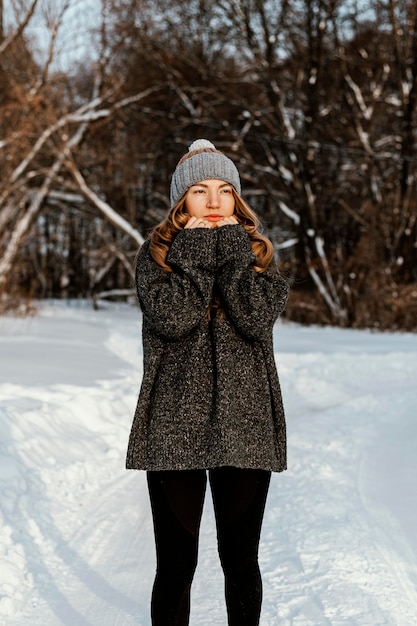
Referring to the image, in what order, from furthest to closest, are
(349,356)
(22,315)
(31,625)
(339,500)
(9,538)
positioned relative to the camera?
(22,315) < (349,356) < (339,500) < (9,538) < (31,625)

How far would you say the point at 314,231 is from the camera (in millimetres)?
18250

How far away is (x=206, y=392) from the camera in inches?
88.2

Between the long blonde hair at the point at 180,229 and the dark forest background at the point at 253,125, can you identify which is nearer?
the long blonde hair at the point at 180,229

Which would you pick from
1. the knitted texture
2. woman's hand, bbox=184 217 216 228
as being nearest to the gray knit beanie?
the knitted texture

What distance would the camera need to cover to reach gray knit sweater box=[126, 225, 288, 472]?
2195 mm

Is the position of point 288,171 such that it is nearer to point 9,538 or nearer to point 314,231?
point 314,231

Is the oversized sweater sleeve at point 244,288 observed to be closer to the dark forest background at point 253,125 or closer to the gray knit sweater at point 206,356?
the gray knit sweater at point 206,356

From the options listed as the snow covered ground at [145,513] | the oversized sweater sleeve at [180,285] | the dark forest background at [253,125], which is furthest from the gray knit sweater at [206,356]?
the dark forest background at [253,125]

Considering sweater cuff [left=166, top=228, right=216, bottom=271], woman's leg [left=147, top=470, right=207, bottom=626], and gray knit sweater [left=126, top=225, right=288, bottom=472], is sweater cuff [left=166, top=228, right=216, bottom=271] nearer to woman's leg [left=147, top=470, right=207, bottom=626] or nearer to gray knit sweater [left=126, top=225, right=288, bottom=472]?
gray knit sweater [left=126, top=225, right=288, bottom=472]

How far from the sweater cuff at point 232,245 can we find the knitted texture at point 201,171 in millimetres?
185

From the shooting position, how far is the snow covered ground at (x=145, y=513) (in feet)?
10.4

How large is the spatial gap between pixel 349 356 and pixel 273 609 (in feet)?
26.0

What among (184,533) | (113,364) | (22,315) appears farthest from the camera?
(22,315)

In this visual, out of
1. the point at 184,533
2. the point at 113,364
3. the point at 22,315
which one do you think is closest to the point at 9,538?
the point at 184,533
